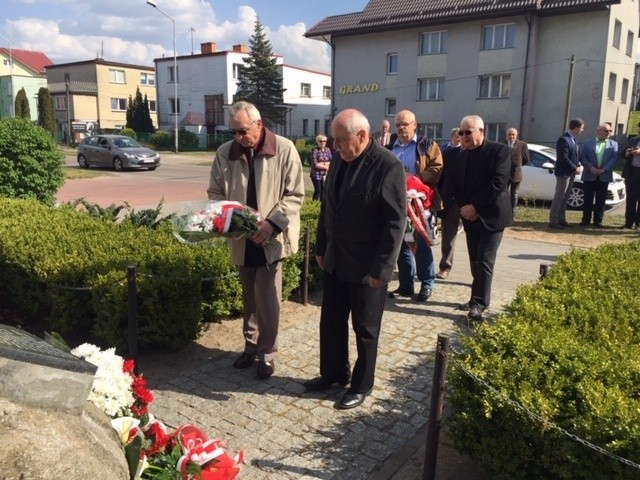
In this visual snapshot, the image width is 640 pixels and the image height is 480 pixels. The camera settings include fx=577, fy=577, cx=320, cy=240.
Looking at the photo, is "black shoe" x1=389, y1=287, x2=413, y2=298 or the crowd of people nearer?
the crowd of people

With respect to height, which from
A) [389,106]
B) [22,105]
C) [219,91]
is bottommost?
[22,105]

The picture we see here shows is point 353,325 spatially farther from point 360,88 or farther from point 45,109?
point 45,109

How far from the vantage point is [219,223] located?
3930 mm

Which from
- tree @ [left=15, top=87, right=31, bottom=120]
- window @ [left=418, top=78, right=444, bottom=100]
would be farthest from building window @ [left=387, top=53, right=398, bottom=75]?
tree @ [left=15, top=87, right=31, bottom=120]

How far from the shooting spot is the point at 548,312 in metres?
3.57

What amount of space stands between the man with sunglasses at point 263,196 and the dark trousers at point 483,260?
2.14m

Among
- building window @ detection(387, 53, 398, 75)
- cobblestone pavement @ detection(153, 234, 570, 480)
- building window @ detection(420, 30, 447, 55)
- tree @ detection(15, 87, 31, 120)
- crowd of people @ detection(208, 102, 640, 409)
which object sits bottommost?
cobblestone pavement @ detection(153, 234, 570, 480)

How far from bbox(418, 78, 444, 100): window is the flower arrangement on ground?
31.5 metres

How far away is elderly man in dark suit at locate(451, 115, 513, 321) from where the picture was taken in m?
5.52

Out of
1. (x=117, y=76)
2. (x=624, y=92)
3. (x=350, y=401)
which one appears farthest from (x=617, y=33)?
(x=117, y=76)

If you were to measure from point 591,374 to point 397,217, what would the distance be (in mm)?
1468

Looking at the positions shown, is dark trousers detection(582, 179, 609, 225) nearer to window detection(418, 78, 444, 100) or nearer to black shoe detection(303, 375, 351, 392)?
black shoe detection(303, 375, 351, 392)

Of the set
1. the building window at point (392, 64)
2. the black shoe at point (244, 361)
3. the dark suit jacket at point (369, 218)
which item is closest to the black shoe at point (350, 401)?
the dark suit jacket at point (369, 218)

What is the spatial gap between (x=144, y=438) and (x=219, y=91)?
50.5 metres
